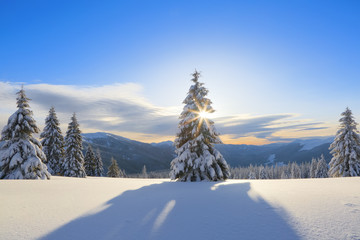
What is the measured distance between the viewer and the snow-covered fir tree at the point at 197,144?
16.3m

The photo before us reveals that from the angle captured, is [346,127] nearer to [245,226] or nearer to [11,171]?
[245,226]

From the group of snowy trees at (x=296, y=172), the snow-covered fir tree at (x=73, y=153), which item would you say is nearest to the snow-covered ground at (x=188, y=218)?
the snow-covered fir tree at (x=73, y=153)

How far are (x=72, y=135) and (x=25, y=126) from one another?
16181 mm

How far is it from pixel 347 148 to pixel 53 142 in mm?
42971

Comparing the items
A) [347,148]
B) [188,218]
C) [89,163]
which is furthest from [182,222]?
[89,163]

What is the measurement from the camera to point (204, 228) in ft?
15.0

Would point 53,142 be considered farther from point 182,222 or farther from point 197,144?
point 182,222

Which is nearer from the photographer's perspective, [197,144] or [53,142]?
[197,144]

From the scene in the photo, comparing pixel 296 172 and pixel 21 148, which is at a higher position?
pixel 21 148

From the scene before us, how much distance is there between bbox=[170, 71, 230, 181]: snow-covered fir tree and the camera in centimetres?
1628

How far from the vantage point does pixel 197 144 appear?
16828mm

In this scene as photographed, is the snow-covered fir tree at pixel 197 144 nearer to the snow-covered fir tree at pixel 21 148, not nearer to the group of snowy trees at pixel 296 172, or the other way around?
the snow-covered fir tree at pixel 21 148

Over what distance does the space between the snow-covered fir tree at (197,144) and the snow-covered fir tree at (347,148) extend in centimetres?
1968

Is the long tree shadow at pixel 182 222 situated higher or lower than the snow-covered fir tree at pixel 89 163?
higher
